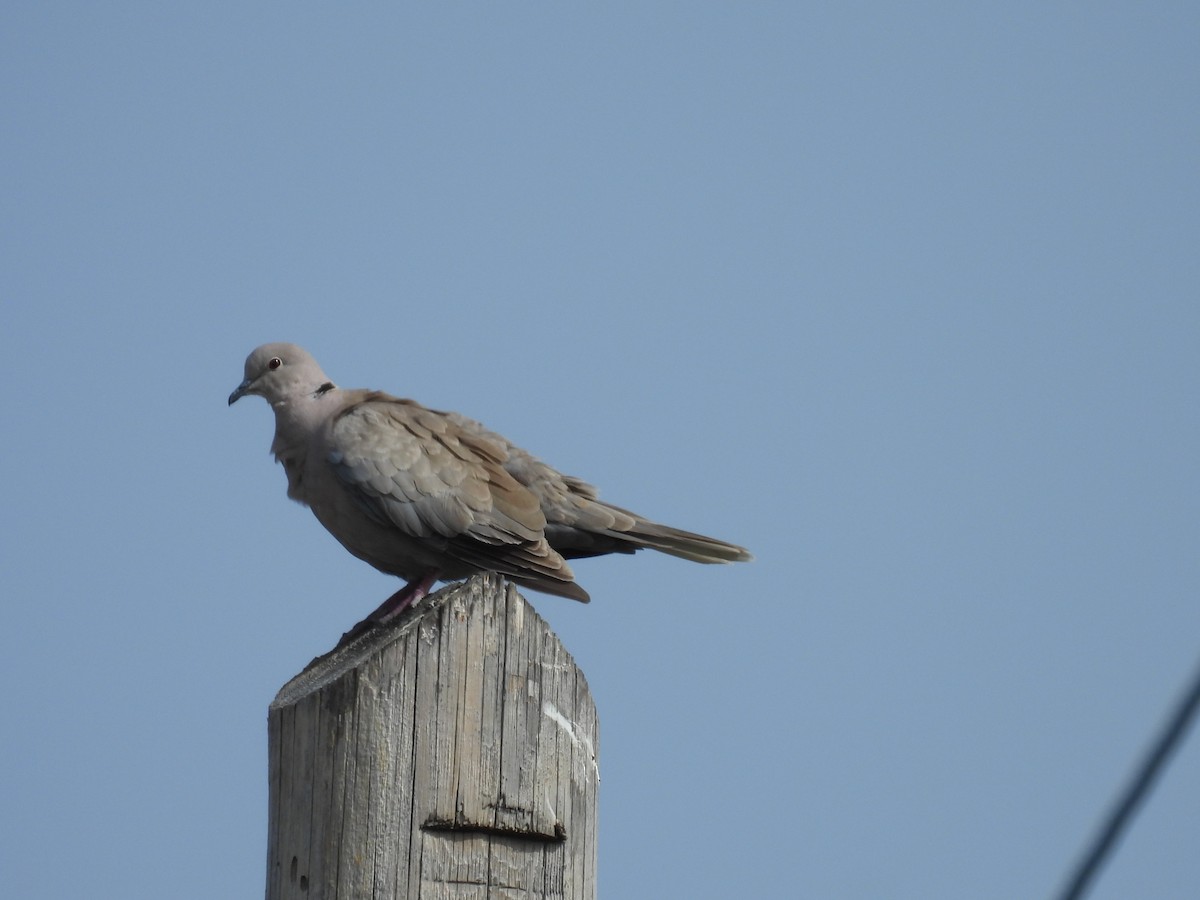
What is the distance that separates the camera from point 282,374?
5.89m

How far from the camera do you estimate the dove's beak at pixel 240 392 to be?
19.8ft

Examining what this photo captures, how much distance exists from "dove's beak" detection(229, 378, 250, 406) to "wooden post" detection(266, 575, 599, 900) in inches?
132

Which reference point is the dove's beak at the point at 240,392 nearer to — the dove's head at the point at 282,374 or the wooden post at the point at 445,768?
the dove's head at the point at 282,374

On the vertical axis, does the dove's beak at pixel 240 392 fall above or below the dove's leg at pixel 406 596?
above

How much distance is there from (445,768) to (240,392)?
3663 mm

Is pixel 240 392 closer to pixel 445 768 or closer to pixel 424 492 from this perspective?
pixel 424 492

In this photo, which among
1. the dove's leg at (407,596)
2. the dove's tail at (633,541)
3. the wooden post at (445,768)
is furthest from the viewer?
the dove's tail at (633,541)

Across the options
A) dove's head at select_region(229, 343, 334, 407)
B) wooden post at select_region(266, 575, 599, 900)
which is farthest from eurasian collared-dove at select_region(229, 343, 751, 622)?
wooden post at select_region(266, 575, 599, 900)

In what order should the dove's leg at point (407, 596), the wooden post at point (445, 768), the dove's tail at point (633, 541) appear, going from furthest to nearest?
the dove's tail at point (633, 541)
the dove's leg at point (407, 596)
the wooden post at point (445, 768)

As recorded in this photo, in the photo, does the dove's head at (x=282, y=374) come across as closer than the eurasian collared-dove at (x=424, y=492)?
No

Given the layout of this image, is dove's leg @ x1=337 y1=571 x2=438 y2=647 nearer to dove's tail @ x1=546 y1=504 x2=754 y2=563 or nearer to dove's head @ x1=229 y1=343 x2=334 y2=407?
dove's tail @ x1=546 y1=504 x2=754 y2=563

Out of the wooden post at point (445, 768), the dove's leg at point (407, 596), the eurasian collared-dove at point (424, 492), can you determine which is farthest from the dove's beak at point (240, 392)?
the wooden post at point (445, 768)

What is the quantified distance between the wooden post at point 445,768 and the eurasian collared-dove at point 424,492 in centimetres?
220

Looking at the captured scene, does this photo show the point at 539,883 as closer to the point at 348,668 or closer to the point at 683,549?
the point at 348,668
